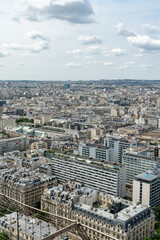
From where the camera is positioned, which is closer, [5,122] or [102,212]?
[102,212]

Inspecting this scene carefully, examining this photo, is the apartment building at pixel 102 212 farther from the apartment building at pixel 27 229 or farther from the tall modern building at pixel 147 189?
the tall modern building at pixel 147 189

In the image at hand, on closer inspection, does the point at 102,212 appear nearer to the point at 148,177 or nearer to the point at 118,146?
the point at 148,177

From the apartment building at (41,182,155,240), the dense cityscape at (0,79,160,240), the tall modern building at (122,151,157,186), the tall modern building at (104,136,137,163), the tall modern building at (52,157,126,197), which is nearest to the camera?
the apartment building at (41,182,155,240)

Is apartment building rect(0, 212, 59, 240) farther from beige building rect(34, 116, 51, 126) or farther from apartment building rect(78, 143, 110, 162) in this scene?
beige building rect(34, 116, 51, 126)

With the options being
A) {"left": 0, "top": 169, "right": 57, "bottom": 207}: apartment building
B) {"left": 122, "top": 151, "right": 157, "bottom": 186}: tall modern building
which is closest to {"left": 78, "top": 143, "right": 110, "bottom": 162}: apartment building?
{"left": 122, "top": 151, "right": 157, "bottom": 186}: tall modern building

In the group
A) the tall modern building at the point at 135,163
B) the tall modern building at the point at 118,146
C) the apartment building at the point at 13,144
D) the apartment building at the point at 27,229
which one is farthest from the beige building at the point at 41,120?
the apartment building at the point at 27,229

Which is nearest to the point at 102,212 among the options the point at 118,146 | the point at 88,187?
the point at 88,187
